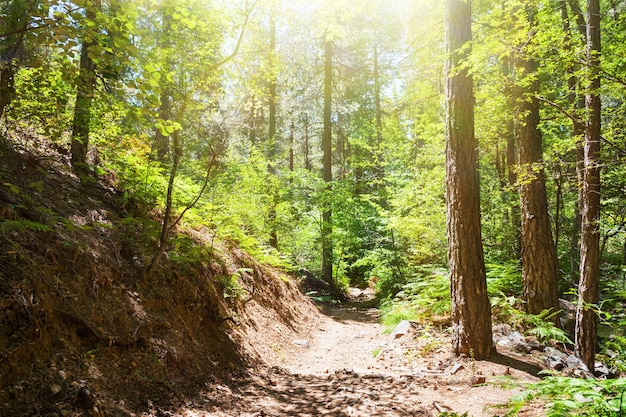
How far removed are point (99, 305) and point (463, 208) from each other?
5046 millimetres

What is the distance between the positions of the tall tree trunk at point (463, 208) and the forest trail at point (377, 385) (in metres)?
0.45

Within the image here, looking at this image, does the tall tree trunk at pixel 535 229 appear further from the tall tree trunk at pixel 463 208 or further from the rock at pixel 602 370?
the tall tree trunk at pixel 463 208

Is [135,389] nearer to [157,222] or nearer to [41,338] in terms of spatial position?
[41,338]

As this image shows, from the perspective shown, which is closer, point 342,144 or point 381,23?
point 381,23

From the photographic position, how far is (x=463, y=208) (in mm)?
5574

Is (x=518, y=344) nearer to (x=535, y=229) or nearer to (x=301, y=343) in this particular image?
(x=535, y=229)

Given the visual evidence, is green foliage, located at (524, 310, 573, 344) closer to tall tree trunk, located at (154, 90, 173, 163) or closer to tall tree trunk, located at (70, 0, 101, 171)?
tall tree trunk, located at (154, 90, 173, 163)

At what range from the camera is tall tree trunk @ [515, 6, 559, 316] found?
743 cm

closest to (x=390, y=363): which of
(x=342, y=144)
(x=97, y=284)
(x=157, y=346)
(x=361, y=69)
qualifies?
(x=157, y=346)

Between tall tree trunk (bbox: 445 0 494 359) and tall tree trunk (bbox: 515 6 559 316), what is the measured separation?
2369 millimetres

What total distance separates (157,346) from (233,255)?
361 centimetres

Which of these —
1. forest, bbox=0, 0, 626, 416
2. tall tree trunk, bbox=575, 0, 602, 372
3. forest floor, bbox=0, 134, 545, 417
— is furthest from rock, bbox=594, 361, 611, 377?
forest floor, bbox=0, 134, 545, 417

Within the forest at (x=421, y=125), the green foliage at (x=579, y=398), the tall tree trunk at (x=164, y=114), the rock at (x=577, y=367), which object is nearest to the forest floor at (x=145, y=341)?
the forest at (x=421, y=125)

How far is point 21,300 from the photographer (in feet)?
10.3
